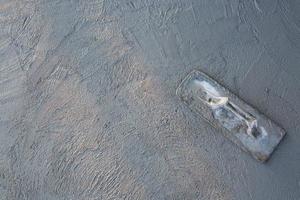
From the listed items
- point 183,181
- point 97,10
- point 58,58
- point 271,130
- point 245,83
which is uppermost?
point 97,10

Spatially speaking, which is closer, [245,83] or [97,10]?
[245,83]

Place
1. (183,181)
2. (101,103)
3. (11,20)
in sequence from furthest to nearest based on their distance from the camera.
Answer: (11,20)
(101,103)
(183,181)

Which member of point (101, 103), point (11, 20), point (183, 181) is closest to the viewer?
point (183, 181)

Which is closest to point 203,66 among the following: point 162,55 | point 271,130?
point 162,55

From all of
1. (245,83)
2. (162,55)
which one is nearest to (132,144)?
(162,55)

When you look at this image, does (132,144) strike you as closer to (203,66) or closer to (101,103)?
(101,103)

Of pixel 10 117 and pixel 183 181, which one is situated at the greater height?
pixel 10 117
